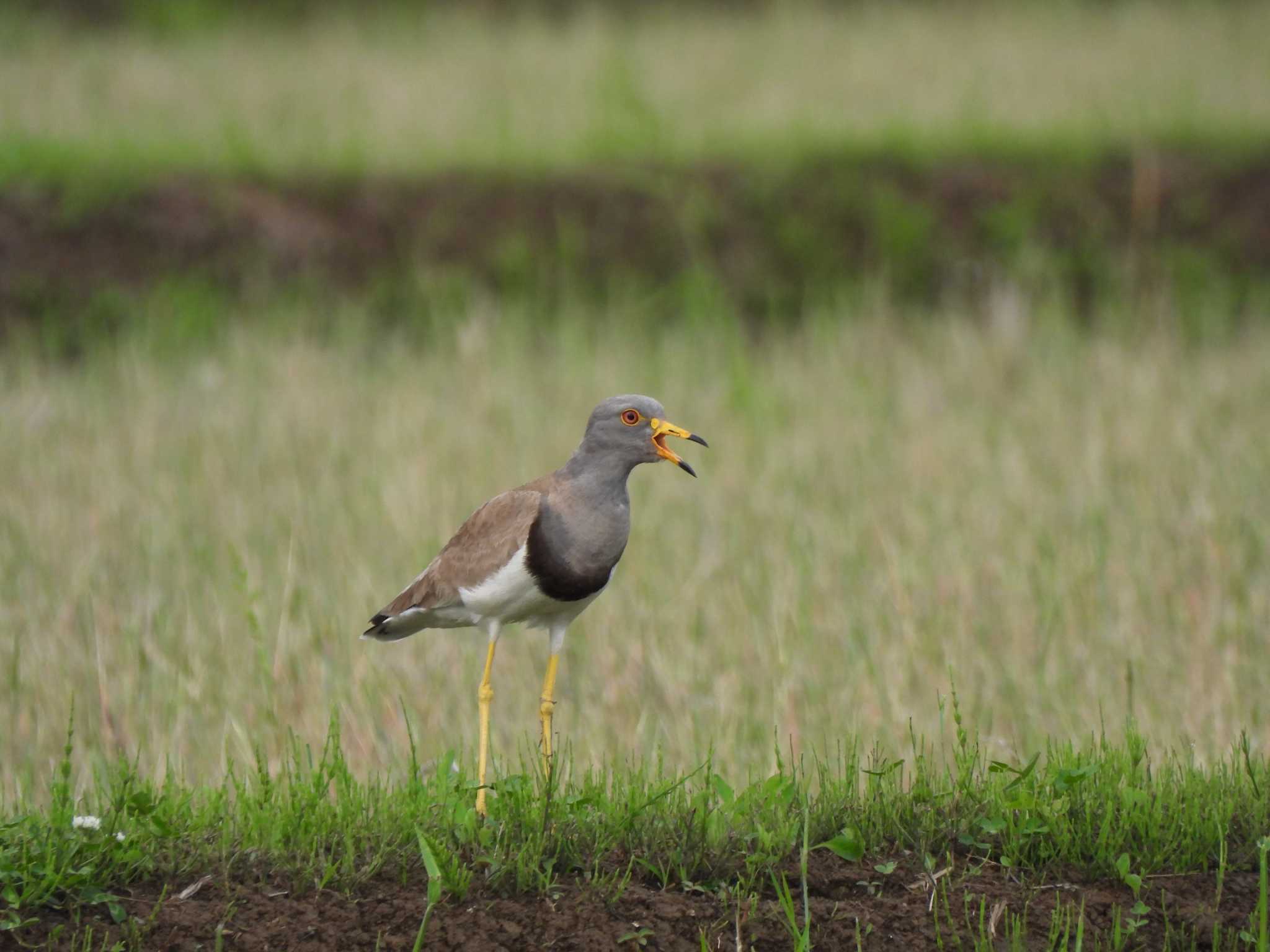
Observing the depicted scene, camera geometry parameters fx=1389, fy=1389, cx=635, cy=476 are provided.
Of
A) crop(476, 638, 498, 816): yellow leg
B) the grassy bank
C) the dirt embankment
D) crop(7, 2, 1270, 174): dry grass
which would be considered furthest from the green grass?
crop(7, 2, 1270, 174): dry grass

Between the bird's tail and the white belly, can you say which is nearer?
the white belly

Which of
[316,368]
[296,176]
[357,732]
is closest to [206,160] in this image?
[296,176]

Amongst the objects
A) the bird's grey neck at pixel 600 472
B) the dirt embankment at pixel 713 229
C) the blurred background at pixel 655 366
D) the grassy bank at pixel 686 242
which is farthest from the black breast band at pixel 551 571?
the dirt embankment at pixel 713 229

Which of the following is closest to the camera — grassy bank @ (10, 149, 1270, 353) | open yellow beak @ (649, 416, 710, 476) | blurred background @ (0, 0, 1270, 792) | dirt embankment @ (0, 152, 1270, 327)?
open yellow beak @ (649, 416, 710, 476)

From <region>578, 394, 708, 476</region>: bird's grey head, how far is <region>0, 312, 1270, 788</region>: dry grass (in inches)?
36.5

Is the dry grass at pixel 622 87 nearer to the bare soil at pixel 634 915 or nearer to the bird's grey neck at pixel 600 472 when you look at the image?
the bird's grey neck at pixel 600 472

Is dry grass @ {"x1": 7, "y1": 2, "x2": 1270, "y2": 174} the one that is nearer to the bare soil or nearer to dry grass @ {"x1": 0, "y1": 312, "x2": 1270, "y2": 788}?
dry grass @ {"x1": 0, "y1": 312, "x2": 1270, "y2": 788}

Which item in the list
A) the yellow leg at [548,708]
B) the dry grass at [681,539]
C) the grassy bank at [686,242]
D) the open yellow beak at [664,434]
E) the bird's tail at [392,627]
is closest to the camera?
the open yellow beak at [664,434]

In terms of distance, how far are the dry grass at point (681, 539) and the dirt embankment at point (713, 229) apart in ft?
2.80

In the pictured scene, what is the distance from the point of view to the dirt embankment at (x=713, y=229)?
28.8 ft

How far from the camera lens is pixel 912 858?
3027 mm

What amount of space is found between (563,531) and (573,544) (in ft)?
0.12

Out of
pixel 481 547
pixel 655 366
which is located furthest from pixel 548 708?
pixel 655 366

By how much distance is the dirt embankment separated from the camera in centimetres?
877
